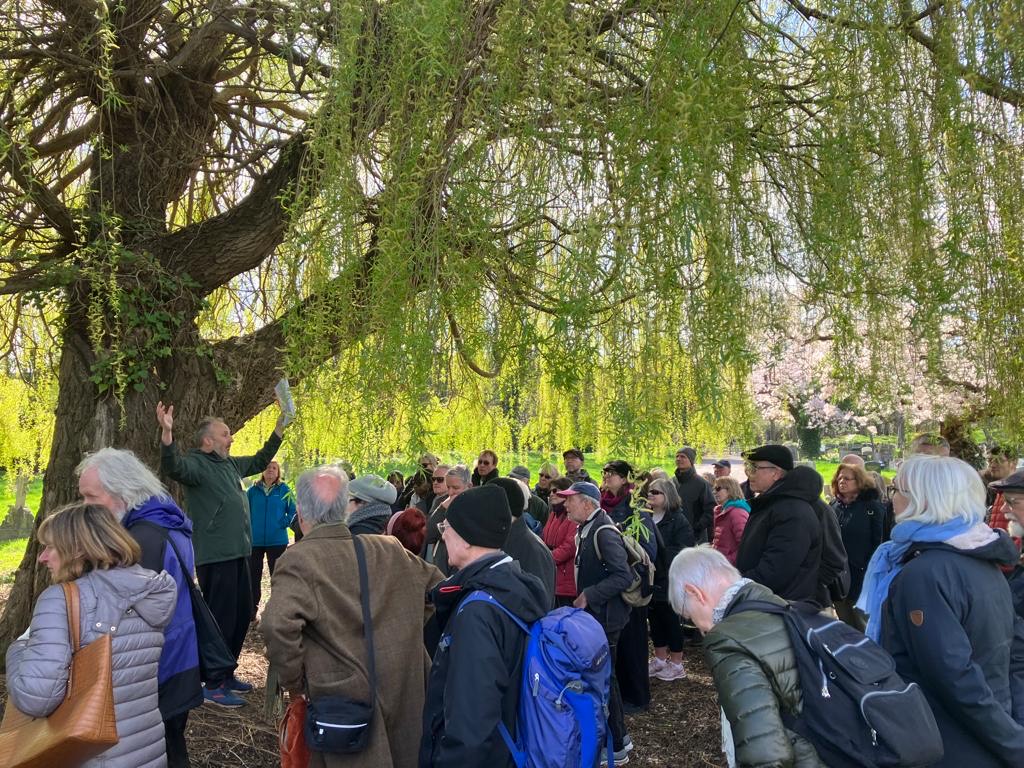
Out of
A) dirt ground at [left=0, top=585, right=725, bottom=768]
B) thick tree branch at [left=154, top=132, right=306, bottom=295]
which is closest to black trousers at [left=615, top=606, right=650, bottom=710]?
dirt ground at [left=0, top=585, right=725, bottom=768]

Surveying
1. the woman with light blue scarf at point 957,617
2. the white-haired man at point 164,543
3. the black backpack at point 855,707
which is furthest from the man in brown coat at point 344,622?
the woman with light blue scarf at point 957,617

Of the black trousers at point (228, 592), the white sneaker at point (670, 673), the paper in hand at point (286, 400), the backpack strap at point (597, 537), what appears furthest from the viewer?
the white sneaker at point (670, 673)

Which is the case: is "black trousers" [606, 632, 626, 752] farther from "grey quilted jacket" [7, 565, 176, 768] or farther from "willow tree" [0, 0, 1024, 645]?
"grey quilted jacket" [7, 565, 176, 768]

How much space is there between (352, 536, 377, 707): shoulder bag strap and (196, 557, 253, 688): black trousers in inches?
91.7

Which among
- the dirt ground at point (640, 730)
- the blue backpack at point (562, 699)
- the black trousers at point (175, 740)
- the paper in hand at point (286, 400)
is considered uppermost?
the paper in hand at point (286, 400)

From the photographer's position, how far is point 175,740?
326cm

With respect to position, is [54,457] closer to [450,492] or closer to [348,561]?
[450,492]

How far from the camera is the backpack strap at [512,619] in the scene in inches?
88.5

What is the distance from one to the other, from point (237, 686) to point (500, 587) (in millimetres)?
3613

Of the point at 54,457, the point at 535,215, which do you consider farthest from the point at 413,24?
the point at 54,457

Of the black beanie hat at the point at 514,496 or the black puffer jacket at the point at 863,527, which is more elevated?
the black beanie hat at the point at 514,496

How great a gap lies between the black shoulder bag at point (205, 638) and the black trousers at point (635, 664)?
9.17ft

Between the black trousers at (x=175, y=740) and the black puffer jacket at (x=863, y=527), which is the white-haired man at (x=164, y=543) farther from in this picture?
the black puffer jacket at (x=863, y=527)

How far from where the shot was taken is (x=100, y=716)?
250 cm
